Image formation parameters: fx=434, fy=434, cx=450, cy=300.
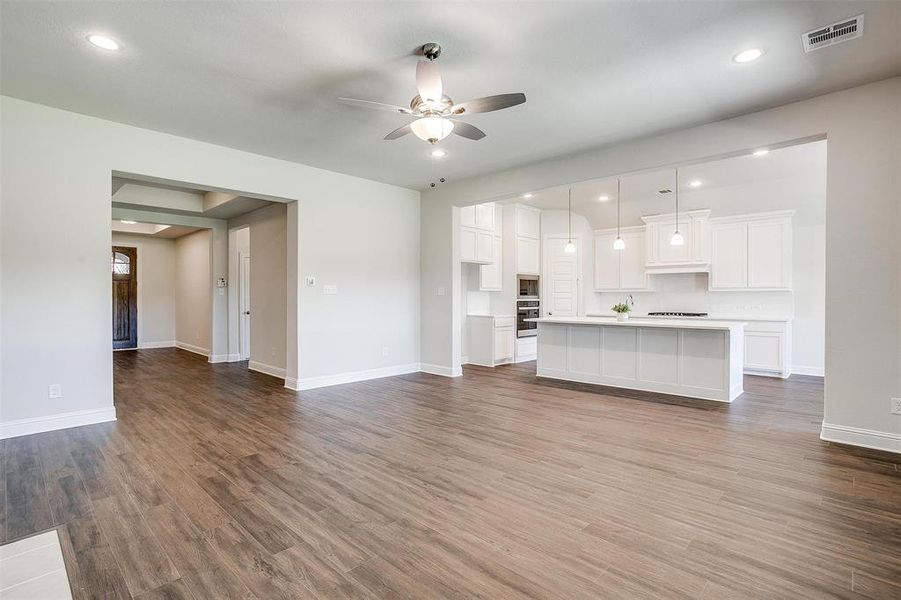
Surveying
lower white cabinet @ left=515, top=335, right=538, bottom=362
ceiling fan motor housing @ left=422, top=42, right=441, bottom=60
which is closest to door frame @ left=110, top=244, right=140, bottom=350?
lower white cabinet @ left=515, top=335, right=538, bottom=362

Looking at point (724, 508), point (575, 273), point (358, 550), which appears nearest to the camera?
point (358, 550)

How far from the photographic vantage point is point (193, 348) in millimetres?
9609

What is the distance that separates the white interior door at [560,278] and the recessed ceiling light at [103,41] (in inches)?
279

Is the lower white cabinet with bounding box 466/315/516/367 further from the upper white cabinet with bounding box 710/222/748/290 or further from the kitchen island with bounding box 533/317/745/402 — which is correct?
the upper white cabinet with bounding box 710/222/748/290

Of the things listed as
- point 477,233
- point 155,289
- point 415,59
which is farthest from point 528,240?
point 155,289

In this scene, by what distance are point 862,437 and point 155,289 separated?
491 inches

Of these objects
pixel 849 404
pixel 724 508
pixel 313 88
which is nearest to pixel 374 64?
pixel 313 88

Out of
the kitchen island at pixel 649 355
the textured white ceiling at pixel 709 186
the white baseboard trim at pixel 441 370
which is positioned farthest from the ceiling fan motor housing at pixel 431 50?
the white baseboard trim at pixel 441 370

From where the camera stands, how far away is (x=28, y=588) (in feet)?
6.01

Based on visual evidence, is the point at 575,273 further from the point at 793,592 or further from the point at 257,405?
the point at 793,592

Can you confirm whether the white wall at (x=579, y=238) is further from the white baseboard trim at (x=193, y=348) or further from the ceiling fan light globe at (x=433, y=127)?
the white baseboard trim at (x=193, y=348)

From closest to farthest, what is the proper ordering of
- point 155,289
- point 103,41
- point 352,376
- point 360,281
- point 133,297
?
point 103,41 < point 352,376 < point 360,281 < point 133,297 < point 155,289

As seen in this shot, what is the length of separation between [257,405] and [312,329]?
1.27 metres

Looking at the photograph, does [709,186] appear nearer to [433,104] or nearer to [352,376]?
[433,104]
